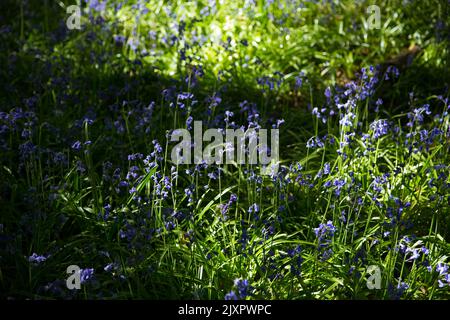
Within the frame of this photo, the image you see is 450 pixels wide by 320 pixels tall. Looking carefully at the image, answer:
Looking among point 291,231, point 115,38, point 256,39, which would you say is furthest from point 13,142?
point 256,39

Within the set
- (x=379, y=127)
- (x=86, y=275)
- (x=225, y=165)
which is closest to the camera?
(x=86, y=275)

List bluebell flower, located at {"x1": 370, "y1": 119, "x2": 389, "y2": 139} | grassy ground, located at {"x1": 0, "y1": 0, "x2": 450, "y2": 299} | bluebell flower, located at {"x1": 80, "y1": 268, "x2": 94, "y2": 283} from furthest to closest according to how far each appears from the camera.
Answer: bluebell flower, located at {"x1": 370, "y1": 119, "x2": 389, "y2": 139}
grassy ground, located at {"x1": 0, "y1": 0, "x2": 450, "y2": 299}
bluebell flower, located at {"x1": 80, "y1": 268, "x2": 94, "y2": 283}

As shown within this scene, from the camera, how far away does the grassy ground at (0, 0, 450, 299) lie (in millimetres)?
3203

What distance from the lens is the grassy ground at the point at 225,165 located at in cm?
320

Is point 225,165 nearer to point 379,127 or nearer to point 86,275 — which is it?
point 379,127

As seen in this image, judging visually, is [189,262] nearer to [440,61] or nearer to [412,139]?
[412,139]

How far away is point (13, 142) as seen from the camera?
14.2 ft

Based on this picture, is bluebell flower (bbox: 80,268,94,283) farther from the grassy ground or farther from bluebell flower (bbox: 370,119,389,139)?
bluebell flower (bbox: 370,119,389,139)

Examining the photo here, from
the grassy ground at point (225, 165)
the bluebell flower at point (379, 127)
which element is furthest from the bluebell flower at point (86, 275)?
the bluebell flower at point (379, 127)

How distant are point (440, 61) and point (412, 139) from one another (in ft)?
4.45

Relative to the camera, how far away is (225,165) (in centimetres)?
407

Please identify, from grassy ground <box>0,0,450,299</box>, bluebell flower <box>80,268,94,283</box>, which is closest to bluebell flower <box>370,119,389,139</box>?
grassy ground <box>0,0,450,299</box>

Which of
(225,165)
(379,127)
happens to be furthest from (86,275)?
(379,127)

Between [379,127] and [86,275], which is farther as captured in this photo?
[379,127]
